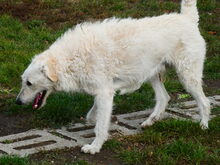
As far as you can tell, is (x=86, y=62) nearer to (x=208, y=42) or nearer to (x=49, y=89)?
(x=49, y=89)

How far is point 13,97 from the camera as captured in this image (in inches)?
319

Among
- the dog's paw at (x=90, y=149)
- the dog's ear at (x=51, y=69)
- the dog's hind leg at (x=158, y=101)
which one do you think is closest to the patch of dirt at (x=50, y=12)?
the dog's hind leg at (x=158, y=101)

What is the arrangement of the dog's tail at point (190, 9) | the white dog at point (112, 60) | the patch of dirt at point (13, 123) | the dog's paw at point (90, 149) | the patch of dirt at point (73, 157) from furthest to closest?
the dog's tail at point (190, 9)
the patch of dirt at point (13, 123)
the white dog at point (112, 60)
the dog's paw at point (90, 149)
the patch of dirt at point (73, 157)

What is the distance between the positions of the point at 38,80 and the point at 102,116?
851 millimetres

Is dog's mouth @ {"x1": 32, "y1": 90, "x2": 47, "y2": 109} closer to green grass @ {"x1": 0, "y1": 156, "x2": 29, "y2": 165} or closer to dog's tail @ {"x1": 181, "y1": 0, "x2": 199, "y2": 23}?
green grass @ {"x1": 0, "y1": 156, "x2": 29, "y2": 165}

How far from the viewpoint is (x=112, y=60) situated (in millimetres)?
6457

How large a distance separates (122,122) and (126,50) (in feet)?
3.96

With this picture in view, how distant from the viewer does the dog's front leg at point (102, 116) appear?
20.5 ft

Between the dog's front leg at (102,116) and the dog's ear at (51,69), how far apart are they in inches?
22.1

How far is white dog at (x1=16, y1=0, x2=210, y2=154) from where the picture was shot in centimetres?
631

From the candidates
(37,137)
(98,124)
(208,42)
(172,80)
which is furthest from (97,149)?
(208,42)

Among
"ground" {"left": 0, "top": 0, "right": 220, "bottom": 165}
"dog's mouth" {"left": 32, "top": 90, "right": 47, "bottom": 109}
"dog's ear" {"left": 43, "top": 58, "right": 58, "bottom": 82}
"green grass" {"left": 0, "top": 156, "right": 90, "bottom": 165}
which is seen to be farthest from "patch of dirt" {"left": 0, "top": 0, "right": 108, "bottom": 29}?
"green grass" {"left": 0, "top": 156, "right": 90, "bottom": 165}

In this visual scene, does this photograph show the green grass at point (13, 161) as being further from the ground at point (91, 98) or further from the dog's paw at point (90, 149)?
the dog's paw at point (90, 149)

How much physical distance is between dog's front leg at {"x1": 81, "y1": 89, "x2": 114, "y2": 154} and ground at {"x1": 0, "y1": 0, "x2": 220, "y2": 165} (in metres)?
0.13
